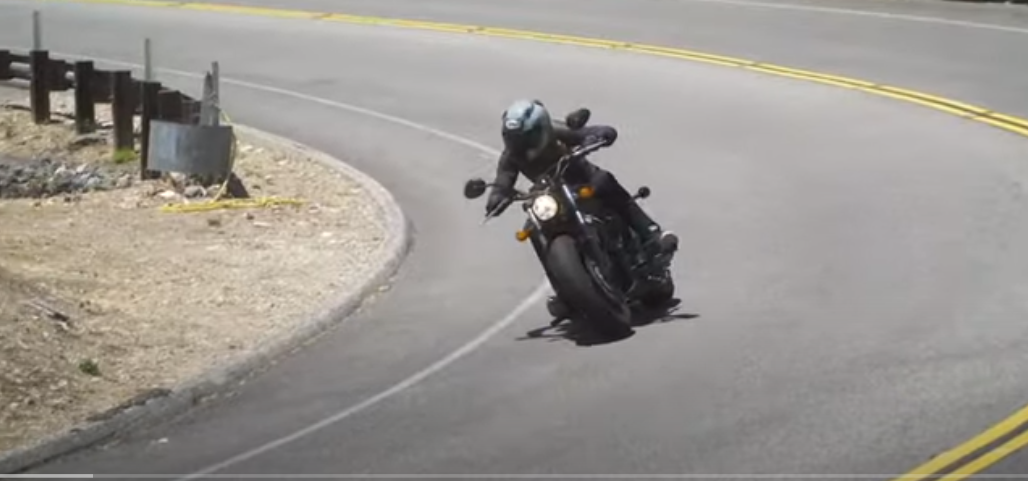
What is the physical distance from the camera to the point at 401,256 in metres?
17.7

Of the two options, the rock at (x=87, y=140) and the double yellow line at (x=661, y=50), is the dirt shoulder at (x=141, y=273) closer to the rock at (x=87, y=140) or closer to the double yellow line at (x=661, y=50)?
the rock at (x=87, y=140)

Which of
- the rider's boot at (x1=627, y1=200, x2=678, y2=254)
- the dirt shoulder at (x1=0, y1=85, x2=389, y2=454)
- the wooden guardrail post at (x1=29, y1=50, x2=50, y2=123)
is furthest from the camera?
the wooden guardrail post at (x1=29, y1=50, x2=50, y2=123)

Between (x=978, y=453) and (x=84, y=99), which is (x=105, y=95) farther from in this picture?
(x=978, y=453)

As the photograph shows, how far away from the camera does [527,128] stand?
13.6 meters

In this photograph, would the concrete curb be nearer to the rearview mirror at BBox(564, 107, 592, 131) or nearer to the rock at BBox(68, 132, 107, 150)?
the rearview mirror at BBox(564, 107, 592, 131)

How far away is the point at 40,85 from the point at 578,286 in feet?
48.0

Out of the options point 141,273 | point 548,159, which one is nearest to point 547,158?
point 548,159

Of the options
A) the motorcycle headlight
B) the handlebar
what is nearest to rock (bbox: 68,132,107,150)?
the handlebar

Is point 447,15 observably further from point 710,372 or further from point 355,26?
point 710,372

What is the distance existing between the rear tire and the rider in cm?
64

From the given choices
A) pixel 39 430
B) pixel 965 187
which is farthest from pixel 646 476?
pixel 965 187

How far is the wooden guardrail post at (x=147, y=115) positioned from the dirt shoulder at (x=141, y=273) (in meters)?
0.18

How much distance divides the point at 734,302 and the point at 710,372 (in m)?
2.27

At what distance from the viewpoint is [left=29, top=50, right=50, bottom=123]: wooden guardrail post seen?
26125 millimetres
